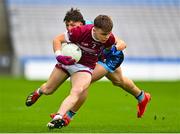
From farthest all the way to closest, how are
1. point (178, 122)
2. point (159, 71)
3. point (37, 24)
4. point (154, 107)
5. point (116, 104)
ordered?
point (37, 24)
point (159, 71)
point (116, 104)
point (154, 107)
point (178, 122)

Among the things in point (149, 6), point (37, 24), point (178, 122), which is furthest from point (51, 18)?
point (178, 122)

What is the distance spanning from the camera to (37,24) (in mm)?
33656

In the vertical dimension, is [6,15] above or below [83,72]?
below

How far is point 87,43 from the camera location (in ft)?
36.0

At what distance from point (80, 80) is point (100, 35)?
655mm

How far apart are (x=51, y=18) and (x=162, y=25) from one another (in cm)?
465

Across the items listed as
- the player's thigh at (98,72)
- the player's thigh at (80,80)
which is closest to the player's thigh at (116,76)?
the player's thigh at (98,72)

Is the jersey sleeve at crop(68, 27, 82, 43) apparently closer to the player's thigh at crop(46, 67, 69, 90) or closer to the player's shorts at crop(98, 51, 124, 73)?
the player's thigh at crop(46, 67, 69, 90)

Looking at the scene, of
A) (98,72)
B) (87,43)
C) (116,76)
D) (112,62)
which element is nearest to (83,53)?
(87,43)

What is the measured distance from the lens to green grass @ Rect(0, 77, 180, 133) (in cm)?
1183

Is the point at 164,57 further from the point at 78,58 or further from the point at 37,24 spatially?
the point at 78,58

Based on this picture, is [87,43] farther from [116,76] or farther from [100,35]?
[116,76]

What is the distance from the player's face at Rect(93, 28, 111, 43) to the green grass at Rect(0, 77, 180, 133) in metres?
1.26

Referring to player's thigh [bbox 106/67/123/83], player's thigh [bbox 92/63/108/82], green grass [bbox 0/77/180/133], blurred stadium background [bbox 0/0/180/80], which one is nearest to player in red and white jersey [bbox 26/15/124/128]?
player's thigh [bbox 92/63/108/82]
